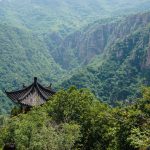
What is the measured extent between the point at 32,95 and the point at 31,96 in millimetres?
191

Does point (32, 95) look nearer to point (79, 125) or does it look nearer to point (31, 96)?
point (31, 96)

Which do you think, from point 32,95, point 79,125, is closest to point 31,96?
point 32,95

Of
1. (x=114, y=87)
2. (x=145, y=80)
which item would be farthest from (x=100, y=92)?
(x=145, y=80)

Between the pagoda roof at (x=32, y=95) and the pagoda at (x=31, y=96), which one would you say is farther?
the pagoda roof at (x=32, y=95)

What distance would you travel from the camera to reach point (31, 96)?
41781 mm

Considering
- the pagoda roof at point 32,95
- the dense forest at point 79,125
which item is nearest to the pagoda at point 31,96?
the pagoda roof at point 32,95

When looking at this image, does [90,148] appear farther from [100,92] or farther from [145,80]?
[100,92]

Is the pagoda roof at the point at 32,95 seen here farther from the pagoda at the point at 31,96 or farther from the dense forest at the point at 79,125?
the dense forest at the point at 79,125

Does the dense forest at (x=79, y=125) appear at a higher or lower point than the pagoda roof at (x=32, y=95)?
higher

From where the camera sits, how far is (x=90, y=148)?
32.6 metres

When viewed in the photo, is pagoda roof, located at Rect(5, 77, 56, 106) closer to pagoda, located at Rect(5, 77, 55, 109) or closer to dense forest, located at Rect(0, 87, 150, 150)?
pagoda, located at Rect(5, 77, 55, 109)

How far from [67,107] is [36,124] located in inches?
156

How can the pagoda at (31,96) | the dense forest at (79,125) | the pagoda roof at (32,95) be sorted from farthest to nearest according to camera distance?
1. the pagoda roof at (32,95)
2. the pagoda at (31,96)
3. the dense forest at (79,125)

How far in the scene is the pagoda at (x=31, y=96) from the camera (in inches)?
1603
